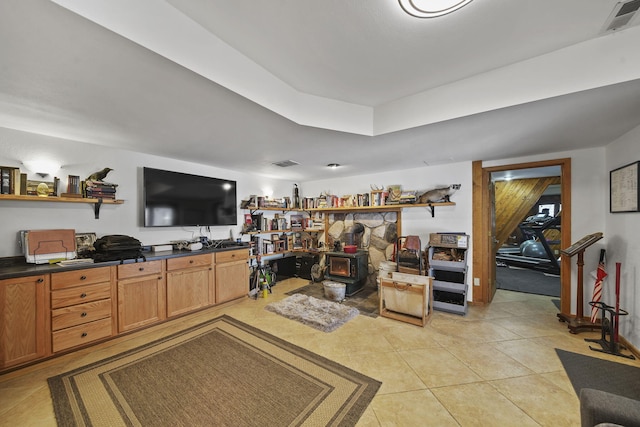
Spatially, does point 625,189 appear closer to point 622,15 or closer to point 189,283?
point 622,15

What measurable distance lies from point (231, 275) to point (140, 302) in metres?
1.19

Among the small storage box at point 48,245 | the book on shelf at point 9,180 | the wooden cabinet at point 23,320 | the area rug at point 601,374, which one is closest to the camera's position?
the area rug at point 601,374

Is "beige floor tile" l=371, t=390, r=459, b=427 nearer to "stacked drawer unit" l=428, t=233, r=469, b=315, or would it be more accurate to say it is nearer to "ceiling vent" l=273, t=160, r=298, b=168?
"stacked drawer unit" l=428, t=233, r=469, b=315

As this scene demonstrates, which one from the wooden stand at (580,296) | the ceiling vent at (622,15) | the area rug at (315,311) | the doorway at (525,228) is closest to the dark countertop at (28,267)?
the area rug at (315,311)

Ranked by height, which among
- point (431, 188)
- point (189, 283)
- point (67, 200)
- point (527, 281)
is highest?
point (431, 188)

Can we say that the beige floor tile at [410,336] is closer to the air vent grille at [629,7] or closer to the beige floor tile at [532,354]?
the beige floor tile at [532,354]

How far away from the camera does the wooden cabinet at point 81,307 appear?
2.20 metres

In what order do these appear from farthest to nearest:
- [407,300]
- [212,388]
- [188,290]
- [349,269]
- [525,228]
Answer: [525,228] < [349,269] < [188,290] < [407,300] < [212,388]

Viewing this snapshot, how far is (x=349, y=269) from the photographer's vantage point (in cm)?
421

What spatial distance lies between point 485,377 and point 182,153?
4.22 metres

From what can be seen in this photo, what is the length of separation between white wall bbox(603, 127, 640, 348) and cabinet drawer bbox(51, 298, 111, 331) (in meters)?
5.32

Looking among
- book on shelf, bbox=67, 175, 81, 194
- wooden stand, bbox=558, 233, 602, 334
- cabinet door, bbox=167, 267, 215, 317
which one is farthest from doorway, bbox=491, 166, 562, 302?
book on shelf, bbox=67, 175, 81, 194

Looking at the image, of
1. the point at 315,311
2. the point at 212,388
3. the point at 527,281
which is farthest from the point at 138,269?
the point at 527,281

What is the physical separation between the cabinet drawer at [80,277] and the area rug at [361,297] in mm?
2524
